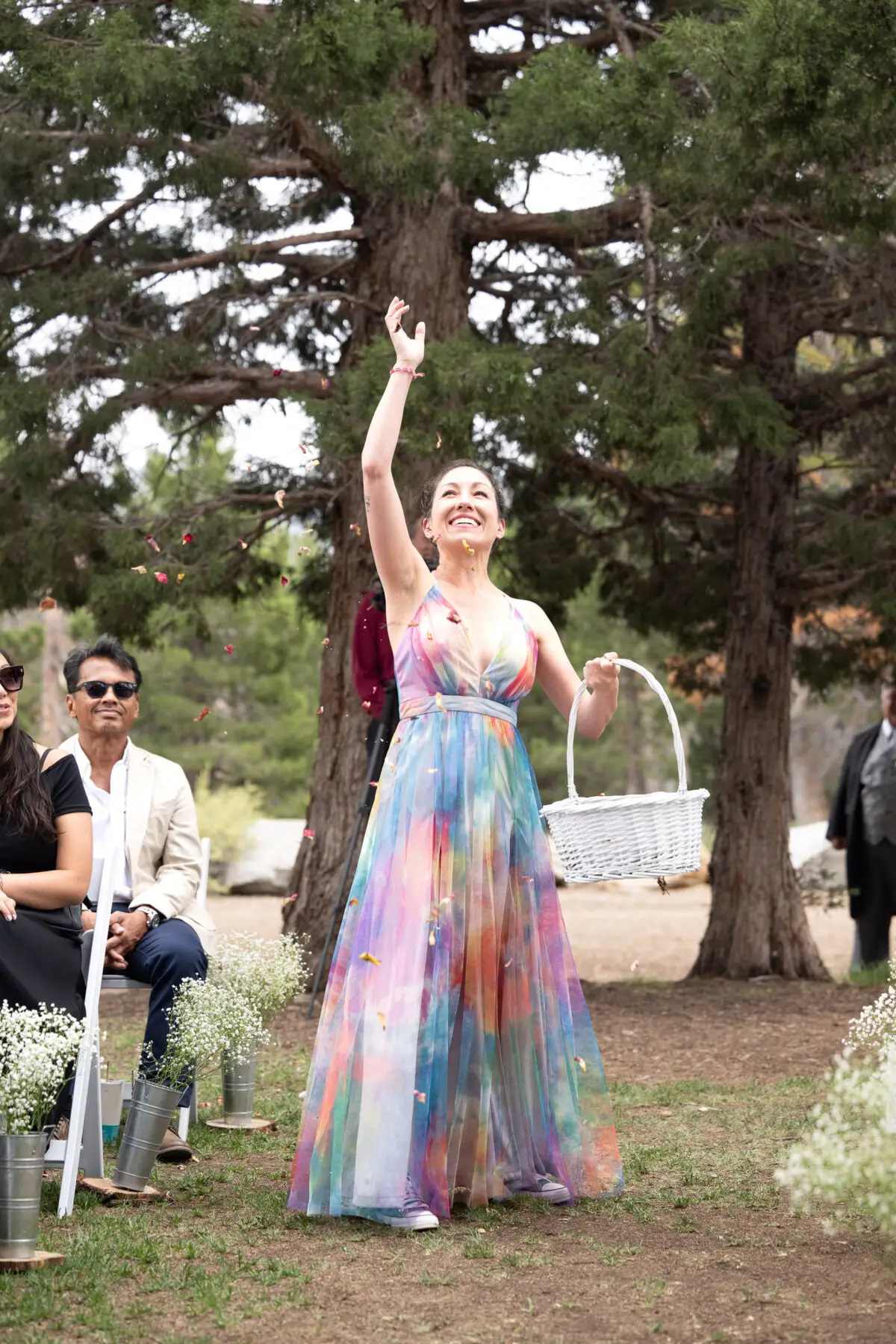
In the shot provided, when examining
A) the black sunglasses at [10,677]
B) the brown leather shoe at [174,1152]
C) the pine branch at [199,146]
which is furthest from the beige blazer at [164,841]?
the pine branch at [199,146]

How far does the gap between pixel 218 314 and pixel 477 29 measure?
229 cm

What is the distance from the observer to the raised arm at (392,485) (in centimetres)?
388

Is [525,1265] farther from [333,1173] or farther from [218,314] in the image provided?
[218,314]

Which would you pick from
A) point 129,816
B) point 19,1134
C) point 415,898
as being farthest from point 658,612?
point 19,1134

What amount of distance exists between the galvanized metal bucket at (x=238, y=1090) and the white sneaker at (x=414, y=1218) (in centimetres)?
149

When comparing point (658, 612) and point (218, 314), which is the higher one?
point (218, 314)

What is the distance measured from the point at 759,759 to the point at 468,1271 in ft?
22.2

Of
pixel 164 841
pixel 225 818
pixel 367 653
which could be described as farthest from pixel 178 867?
pixel 225 818

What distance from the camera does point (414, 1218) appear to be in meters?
3.78

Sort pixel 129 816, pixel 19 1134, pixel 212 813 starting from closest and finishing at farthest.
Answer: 1. pixel 19 1134
2. pixel 129 816
3. pixel 212 813

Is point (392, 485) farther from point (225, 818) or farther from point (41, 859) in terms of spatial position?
point (225, 818)

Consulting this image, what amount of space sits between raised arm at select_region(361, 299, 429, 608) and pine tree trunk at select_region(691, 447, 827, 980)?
5.97 meters

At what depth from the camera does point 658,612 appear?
10562 millimetres

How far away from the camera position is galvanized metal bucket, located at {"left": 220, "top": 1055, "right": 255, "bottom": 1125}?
5.22m
